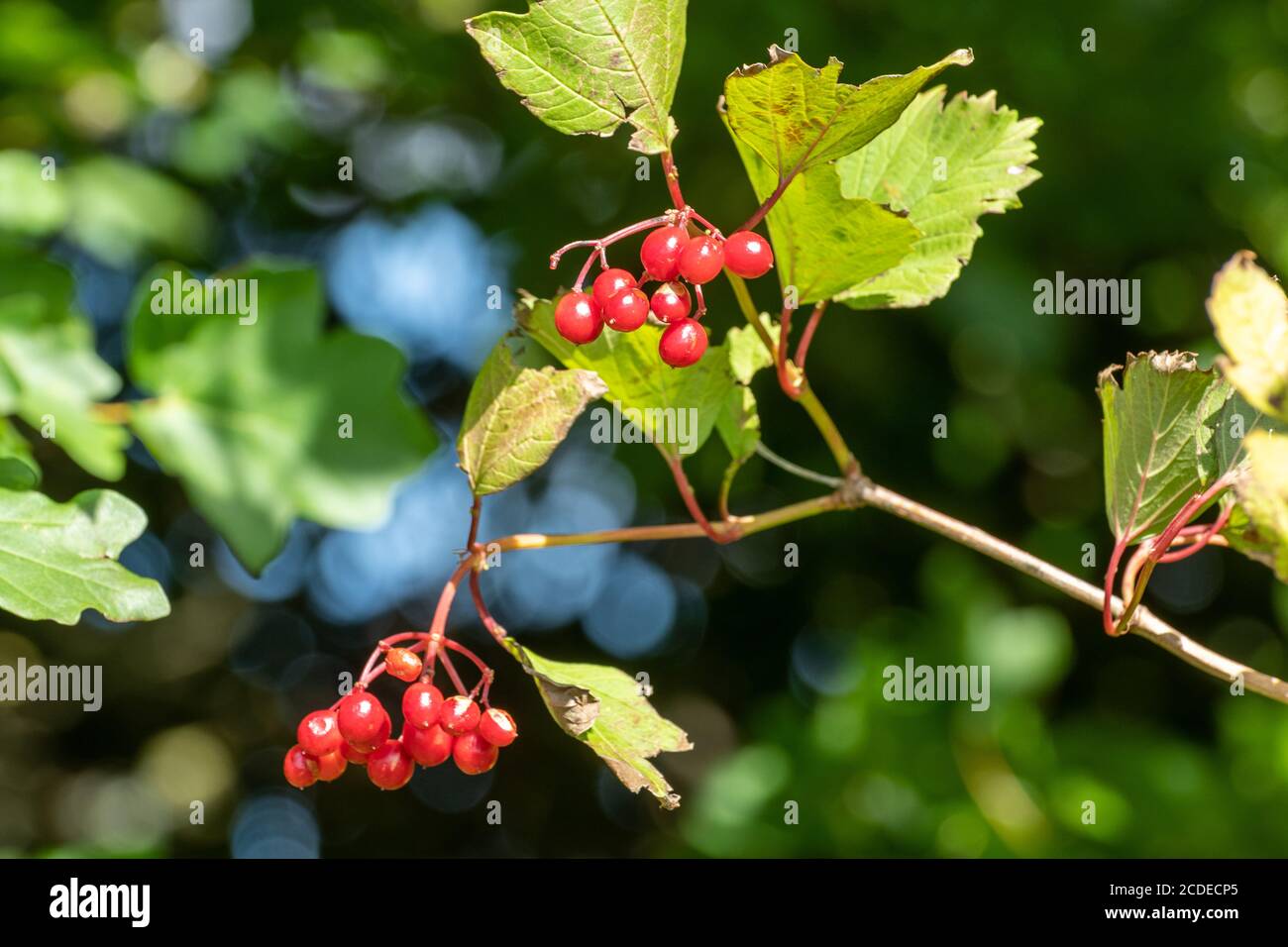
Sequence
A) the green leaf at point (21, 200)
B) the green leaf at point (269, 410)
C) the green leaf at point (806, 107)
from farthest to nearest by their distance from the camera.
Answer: the green leaf at point (21, 200) → the green leaf at point (269, 410) → the green leaf at point (806, 107)

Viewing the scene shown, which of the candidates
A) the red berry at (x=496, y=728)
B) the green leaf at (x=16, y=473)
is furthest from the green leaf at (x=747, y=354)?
the green leaf at (x=16, y=473)

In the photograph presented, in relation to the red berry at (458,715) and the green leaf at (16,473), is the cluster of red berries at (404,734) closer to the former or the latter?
the red berry at (458,715)

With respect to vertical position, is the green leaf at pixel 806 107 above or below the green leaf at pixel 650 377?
above

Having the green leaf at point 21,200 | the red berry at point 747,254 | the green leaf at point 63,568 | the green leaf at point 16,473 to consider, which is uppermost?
the green leaf at point 21,200

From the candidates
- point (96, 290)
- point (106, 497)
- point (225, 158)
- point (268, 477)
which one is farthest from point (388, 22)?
point (106, 497)

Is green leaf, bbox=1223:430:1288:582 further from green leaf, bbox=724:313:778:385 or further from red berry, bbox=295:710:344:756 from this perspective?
red berry, bbox=295:710:344:756

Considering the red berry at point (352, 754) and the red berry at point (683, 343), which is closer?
the red berry at point (683, 343)

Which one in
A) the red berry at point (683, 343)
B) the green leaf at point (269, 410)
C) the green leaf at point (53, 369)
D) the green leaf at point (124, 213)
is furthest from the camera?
the green leaf at point (124, 213)
